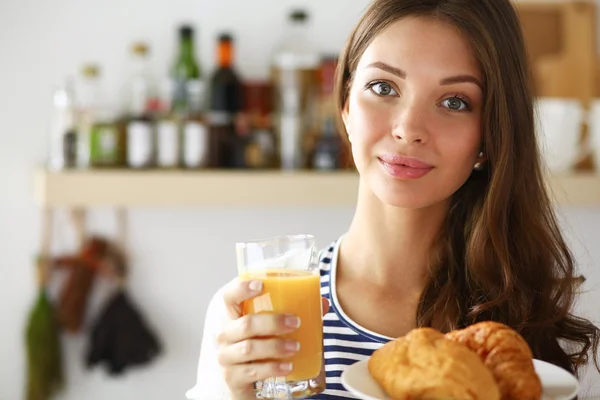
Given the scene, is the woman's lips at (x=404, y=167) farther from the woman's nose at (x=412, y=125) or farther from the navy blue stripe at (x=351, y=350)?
the navy blue stripe at (x=351, y=350)

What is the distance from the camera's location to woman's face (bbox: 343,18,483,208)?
1.03m

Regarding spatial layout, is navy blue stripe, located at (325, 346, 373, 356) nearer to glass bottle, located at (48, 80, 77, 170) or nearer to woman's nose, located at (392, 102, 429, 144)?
woman's nose, located at (392, 102, 429, 144)

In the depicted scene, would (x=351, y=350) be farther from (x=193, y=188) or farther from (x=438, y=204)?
(x=193, y=188)

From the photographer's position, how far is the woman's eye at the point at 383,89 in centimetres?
107

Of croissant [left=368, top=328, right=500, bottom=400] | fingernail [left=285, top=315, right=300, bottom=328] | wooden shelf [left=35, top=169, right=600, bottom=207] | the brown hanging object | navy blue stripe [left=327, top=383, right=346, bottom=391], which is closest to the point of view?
croissant [left=368, top=328, right=500, bottom=400]

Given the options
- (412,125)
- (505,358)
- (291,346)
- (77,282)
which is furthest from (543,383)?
(77,282)

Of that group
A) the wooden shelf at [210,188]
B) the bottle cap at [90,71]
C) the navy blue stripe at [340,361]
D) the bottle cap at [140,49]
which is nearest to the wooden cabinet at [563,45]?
the wooden shelf at [210,188]

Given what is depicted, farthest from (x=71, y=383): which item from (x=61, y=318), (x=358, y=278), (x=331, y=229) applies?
(x=358, y=278)

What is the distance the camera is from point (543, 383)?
78 centimetres

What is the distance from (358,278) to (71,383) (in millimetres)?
1439

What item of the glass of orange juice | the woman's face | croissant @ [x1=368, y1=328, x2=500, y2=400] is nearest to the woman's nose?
the woman's face

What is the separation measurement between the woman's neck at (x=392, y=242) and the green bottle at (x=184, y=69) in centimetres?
112

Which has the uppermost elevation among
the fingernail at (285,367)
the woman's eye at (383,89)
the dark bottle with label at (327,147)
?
the woman's eye at (383,89)

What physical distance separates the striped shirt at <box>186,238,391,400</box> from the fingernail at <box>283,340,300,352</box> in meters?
0.25
